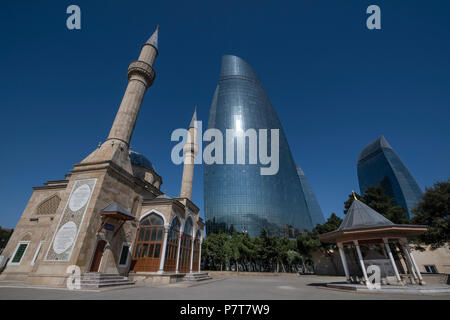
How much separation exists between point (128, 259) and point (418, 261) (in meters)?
37.4

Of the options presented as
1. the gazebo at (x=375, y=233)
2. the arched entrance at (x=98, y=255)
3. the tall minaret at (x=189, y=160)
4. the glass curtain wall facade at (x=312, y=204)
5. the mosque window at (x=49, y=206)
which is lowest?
the arched entrance at (x=98, y=255)

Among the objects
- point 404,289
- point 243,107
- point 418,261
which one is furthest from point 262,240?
point 243,107

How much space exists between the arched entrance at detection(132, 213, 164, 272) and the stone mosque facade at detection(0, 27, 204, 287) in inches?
1.1

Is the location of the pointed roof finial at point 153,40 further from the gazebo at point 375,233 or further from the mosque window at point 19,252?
the gazebo at point 375,233

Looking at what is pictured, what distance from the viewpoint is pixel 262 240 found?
37812 millimetres

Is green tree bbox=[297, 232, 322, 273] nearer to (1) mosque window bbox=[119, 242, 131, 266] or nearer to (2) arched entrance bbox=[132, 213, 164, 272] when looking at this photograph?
(2) arched entrance bbox=[132, 213, 164, 272]

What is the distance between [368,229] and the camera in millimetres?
12023

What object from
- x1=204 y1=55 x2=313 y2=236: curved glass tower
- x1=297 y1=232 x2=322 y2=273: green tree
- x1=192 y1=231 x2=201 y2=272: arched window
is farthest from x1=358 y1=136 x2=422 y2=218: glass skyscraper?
x1=192 y1=231 x2=201 y2=272: arched window

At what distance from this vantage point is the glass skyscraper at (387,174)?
314 ft

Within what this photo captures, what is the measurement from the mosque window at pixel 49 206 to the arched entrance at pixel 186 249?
11362mm

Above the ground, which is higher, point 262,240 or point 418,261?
point 262,240

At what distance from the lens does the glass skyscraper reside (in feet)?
314

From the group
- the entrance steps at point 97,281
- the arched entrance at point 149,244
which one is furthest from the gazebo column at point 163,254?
the entrance steps at point 97,281
